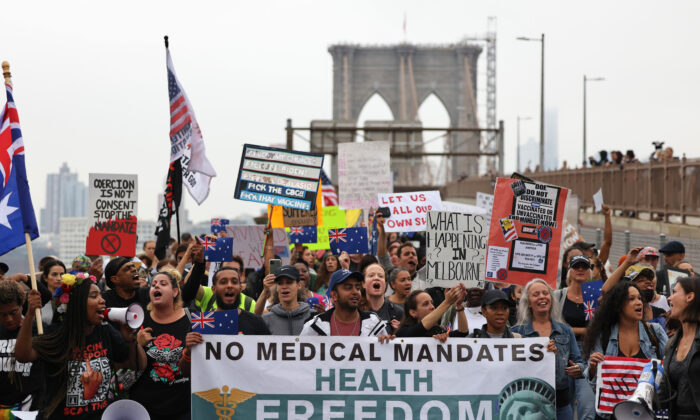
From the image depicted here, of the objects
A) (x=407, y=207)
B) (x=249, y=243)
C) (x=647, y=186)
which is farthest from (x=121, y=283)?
(x=647, y=186)

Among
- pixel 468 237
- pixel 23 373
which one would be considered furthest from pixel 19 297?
pixel 468 237

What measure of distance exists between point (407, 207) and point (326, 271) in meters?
3.49

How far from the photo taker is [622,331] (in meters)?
6.21

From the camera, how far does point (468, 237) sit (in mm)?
7766

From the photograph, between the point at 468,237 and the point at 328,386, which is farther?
the point at 468,237

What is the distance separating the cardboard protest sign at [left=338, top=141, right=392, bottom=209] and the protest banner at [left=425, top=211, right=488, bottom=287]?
28.0 feet

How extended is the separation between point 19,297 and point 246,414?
1576 mm

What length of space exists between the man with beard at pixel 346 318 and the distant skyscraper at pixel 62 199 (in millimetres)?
29916

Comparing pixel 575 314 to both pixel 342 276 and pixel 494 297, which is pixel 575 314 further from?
pixel 342 276

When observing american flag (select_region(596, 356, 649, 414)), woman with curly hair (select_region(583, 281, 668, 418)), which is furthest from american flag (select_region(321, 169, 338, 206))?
american flag (select_region(596, 356, 649, 414))

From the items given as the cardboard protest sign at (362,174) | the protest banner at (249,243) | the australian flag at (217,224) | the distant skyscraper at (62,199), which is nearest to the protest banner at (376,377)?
the protest banner at (249,243)

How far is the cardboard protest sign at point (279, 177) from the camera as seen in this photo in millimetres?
10391

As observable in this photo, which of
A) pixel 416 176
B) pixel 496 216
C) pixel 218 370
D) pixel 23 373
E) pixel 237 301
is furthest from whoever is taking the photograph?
pixel 416 176

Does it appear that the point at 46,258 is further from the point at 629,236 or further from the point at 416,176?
the point at 416,176
